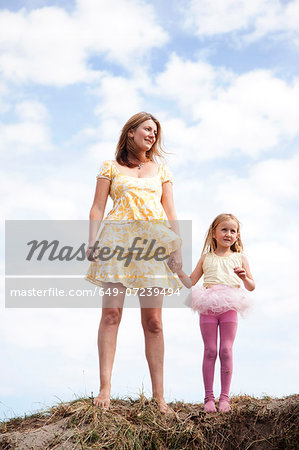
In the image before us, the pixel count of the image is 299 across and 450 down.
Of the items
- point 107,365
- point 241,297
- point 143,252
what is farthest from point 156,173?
point 107,365

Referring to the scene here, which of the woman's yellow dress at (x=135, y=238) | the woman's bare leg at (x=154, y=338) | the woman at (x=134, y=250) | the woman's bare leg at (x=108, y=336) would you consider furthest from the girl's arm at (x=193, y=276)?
the woman's bare leg at (x=108, y=336)

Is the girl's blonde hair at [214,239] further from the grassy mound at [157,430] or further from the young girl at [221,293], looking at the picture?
the grassy mound at [157,430]

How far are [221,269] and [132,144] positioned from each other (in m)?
1.58

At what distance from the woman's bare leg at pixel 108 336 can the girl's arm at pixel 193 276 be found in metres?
0.89

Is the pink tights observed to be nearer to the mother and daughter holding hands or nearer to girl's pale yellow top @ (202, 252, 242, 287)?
the mother and daughter holding hands

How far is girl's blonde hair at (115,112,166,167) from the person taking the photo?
5812 mm

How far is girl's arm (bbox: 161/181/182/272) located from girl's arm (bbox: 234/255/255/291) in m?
0.63

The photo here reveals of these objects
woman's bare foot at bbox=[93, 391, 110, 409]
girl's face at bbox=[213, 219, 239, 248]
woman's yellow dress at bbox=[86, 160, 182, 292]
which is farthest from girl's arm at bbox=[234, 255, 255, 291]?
woman's bare foot at bbox=[93, 391, 110, 409]

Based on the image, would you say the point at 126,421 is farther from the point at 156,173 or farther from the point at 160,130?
the point at 160,130

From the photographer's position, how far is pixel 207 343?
18.4 ft

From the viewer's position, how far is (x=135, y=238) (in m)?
5.37

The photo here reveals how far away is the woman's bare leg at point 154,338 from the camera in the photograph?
5324mm

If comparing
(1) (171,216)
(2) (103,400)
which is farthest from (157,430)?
(1) (171,216)

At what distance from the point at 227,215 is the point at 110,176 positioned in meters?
1.38
